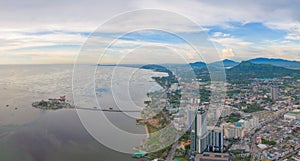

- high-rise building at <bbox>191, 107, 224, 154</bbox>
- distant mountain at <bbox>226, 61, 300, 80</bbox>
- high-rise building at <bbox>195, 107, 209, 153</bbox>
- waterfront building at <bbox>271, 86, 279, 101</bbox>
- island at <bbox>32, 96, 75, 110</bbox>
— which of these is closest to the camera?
high-rise building at <bbox>195, 107, 209, 153</bbox>

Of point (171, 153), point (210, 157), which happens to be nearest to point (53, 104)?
point (171, 153)

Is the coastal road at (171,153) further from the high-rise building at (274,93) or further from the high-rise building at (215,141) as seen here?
the high-rise building at (274,93)

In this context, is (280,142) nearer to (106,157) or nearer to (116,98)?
(106,157)

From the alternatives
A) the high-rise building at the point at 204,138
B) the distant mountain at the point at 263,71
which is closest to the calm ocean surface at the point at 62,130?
the high-rise building at the point at 204,138

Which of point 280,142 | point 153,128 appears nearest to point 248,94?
point 280,142

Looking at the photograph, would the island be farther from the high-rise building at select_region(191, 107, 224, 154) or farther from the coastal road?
the high-rise building at select_region(191, 107, 224, 154)

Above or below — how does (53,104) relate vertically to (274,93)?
below

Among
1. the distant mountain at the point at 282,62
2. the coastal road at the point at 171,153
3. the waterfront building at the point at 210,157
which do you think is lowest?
the coastal road at the point at 171,153

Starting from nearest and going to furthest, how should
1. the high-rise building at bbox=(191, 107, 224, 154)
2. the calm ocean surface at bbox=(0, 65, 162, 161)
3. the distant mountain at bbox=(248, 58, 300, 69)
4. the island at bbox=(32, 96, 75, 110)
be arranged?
the calm ocean surface at bbox=(0, 65, 162, 161), the high-rise building at bbox=(191, 107, 224, 154), the island at bbox=(32, 96, 75, 110), the distant mountain at bbox=(248, 58, 300, 69)

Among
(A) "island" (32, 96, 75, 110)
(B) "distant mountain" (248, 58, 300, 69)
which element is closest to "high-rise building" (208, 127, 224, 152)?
(A) "island" (32, 96, 75, 110)

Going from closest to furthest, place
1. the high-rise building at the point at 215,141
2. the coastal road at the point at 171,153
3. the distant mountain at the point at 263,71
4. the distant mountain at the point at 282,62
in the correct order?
the coastal road at the point at 171,153
the high-rise building at the point at 215,141
the distant mountain at the point at 263,71
the distant mountain at the point at 282,62

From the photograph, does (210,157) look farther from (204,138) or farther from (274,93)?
(274,93)
